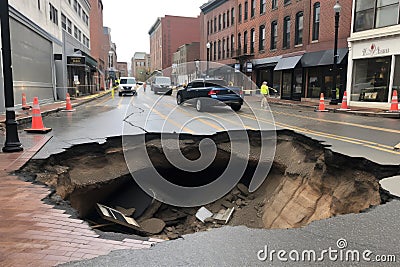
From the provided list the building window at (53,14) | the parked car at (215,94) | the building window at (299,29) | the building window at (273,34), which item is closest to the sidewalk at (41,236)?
the parked car at (215,94)

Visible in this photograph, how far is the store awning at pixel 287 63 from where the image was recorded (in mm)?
25834

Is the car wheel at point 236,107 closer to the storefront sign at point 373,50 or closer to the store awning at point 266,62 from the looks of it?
the storefront sign at point 373,50

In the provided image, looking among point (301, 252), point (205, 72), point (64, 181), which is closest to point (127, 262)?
point (301, 252)

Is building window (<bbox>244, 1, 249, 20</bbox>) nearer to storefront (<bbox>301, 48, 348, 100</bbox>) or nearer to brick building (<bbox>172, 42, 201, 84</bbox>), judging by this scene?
storefront (<bbox>301, 48, 348, 100</bbox>)

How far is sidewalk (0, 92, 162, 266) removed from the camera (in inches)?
109

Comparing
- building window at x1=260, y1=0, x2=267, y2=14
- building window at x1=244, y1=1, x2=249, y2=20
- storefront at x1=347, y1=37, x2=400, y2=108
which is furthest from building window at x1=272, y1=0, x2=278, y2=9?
storefront at x1=347, y1=37, x2=400, y2=108

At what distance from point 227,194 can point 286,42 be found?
24.4m

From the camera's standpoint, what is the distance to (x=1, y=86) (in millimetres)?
12508

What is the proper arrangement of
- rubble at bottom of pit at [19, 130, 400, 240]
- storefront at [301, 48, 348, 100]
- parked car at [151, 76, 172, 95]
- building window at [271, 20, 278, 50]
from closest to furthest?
rubble at bottom of pit at [19, 130, 400, 240]
storefront at [301, 48, 348, 100]
building window at [271, 20, 278, 50]
parked car at [151, 76, 172, 95]

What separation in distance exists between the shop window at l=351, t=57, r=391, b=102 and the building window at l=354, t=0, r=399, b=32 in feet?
6.23

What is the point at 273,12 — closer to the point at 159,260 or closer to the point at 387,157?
the point at 387,157

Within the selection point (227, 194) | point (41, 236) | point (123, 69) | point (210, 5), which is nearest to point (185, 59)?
point (210, 5)

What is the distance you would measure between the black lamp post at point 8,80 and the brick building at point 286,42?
1946 centimetres

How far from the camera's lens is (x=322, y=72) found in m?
23.6
